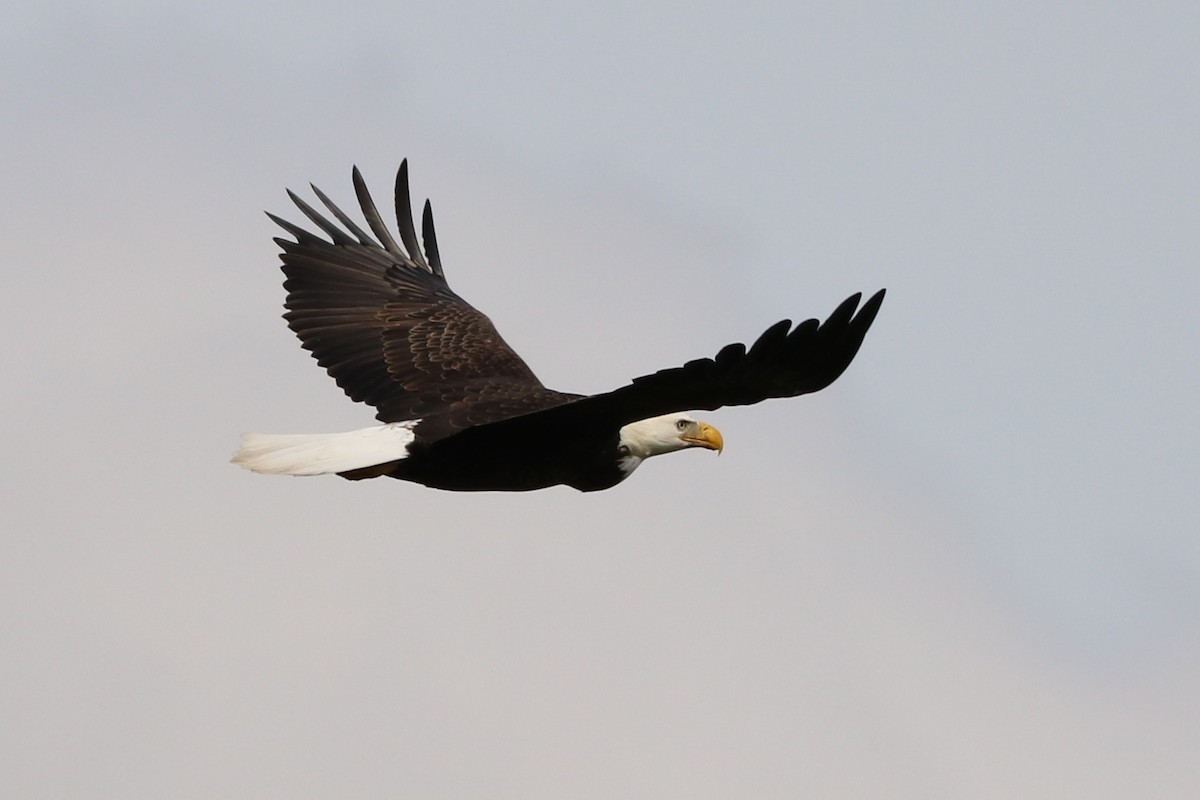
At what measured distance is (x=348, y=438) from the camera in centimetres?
1217

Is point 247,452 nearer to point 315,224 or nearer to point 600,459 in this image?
point 600,459

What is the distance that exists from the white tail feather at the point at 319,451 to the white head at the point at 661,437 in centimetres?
120

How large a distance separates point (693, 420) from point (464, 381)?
4.87 feet

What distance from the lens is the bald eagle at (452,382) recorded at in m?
10.5

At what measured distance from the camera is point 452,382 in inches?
527

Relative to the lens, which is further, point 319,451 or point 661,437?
point 661,437

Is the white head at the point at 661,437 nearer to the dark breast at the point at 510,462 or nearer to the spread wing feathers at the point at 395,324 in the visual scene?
the dark breast at the point at 510,462

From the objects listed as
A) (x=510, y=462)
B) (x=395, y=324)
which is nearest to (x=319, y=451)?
(x=510, y=462)

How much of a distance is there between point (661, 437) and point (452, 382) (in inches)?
56.9

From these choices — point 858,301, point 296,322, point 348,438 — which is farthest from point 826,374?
point 296,322

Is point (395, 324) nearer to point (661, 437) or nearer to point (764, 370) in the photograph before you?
point (661, 437)

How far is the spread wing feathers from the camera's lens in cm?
1319

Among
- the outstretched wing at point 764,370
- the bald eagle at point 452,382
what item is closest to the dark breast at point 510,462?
the bald eagle at point 452,382

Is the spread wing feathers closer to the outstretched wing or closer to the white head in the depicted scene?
the white head
